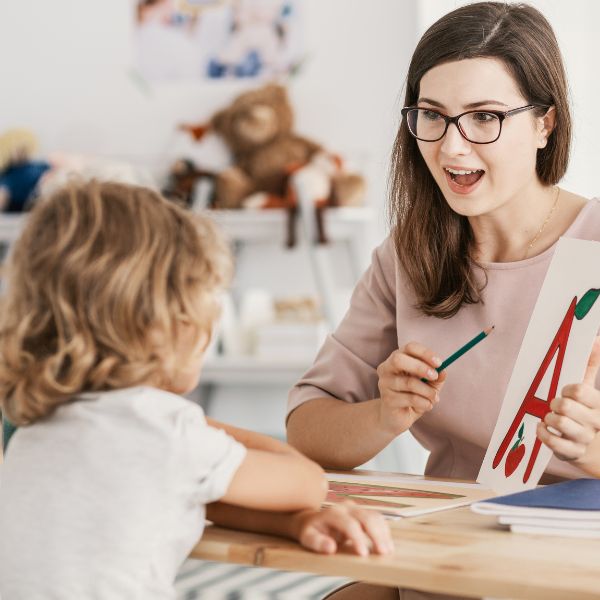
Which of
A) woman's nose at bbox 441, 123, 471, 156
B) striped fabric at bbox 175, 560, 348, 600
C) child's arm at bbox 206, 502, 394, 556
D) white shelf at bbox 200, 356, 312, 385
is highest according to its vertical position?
woman's nose at bbox 441, 123, 471, 156

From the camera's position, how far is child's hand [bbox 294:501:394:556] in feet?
2.63

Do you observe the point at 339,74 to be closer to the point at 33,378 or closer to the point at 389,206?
the point at 389,206

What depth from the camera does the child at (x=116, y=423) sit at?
78 cm

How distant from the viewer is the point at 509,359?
4.12 feet

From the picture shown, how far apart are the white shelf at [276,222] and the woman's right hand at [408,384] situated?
2.06 m

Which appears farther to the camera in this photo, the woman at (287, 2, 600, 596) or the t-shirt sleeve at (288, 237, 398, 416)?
the t-shirt sleeve at (288, 237, 398, 416)

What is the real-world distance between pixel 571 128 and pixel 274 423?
7.61 feet

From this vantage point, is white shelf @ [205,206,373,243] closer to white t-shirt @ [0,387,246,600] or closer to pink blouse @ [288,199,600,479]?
pink blouse @ [288,199,600,479]

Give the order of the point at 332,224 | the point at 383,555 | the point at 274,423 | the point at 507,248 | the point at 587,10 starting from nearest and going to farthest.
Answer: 1. the point at 383,555
2. the point at 507,248
3. the point at 587,10
4. the point at 332,224
5. the point at 274,423

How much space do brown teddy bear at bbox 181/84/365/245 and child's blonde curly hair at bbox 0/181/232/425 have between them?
7.77 ft

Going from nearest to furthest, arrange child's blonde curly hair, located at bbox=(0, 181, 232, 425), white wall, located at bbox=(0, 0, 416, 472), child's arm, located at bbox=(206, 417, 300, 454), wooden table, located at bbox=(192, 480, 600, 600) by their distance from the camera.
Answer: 1. wooden table, located at bbox=(192, 480, 600, 600)
2. child's blonde curly hair, located at bbox=(0, 181, 232, 425)
3. child's arm, located at bbox=(206, 417, 300, 454)
4. white wall, located at bbox=(0, 0, 416, 472)

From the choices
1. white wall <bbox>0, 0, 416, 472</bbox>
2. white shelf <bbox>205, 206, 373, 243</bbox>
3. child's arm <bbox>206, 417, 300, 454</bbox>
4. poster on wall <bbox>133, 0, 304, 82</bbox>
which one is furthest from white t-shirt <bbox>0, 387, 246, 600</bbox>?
poster on wall <bbox>133, 0, 304, 82</bbox>

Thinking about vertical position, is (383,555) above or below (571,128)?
below

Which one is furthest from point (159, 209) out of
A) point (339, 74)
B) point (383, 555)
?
point (339, 74)
